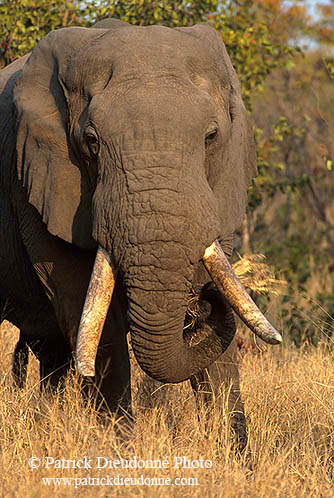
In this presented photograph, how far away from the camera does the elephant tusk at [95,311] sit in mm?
3699

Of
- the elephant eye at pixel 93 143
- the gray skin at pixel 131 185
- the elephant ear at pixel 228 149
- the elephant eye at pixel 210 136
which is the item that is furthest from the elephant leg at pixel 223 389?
→ the elephant eye at pixel 93 143

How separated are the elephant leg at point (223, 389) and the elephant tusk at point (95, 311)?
3.67 feet

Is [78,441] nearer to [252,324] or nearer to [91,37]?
[252,324]

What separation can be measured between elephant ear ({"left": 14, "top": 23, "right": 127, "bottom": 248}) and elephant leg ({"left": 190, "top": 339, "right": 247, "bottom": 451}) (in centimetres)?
103

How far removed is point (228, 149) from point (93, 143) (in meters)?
0.68

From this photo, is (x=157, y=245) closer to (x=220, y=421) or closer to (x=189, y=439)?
(x=189, y=439)

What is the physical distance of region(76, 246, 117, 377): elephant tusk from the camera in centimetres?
370

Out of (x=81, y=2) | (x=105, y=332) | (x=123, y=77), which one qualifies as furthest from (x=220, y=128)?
(x=81, y=2)

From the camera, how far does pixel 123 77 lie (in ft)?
13.0

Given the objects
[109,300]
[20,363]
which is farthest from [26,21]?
[109,300]

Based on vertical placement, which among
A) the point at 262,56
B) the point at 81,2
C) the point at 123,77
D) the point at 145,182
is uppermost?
the point at 123,77

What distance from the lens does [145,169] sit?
12.2 ft

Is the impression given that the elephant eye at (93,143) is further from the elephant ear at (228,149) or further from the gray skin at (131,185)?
the elephant ear at (228,149)

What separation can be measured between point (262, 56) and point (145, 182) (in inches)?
220
